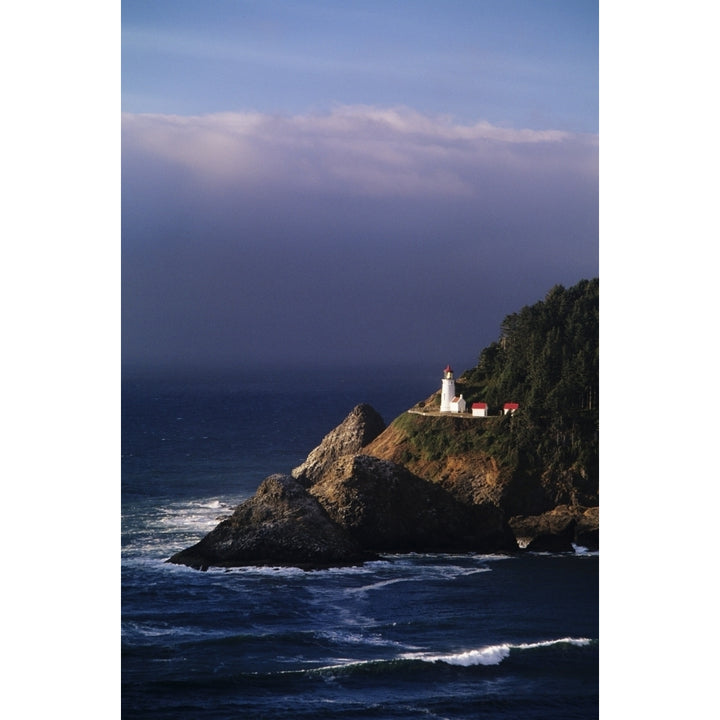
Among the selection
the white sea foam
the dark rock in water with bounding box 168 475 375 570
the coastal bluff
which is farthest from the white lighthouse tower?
the white sea foam

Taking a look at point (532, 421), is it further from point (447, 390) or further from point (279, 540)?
point (279, 540)

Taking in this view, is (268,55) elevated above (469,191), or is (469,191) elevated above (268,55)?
(268,55)

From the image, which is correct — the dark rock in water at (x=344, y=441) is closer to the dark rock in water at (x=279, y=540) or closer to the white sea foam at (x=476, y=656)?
the dark rock in water at (x=279, y=540)

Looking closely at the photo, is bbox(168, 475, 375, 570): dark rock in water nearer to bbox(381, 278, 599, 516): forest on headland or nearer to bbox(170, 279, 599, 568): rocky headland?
bbox(170, 279, 599, 568): rocky headland
